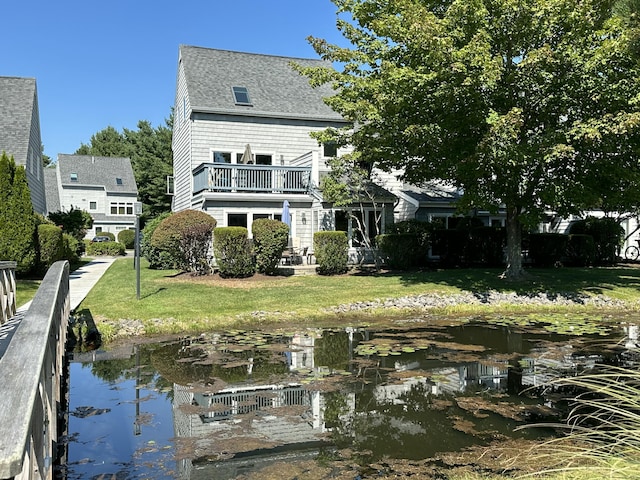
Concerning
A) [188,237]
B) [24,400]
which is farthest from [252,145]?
[24,400]

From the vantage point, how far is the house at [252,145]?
21.2m

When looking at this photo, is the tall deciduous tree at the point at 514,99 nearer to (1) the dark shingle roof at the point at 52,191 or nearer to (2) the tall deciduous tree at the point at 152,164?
(2) the tall deciduous tree at the point at 152,164

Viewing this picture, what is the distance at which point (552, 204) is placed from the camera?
1436 centimetres

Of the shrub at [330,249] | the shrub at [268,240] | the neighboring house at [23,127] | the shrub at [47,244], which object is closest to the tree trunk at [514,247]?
the shrub at [330,249]

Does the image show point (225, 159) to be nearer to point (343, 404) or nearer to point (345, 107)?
point (345, 107)

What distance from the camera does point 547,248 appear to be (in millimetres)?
21641

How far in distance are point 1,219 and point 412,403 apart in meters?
14.7

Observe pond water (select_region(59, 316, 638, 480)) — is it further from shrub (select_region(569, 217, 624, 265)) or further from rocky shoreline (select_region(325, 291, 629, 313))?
shrub (select_region(569, 217, 624, 265))

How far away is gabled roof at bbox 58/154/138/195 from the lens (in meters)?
53.8

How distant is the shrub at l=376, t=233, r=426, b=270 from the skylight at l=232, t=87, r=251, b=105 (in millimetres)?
9225

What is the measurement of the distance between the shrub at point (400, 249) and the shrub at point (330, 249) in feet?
6.69

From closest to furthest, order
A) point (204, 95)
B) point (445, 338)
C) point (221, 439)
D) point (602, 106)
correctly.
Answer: point (221, 439)
point (445, 338)
point (602, 106)
point (204, 95)

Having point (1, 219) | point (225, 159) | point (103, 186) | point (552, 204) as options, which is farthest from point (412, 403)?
point (103, 186)

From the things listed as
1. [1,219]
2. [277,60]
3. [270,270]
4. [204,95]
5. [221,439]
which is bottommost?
[221,439]
